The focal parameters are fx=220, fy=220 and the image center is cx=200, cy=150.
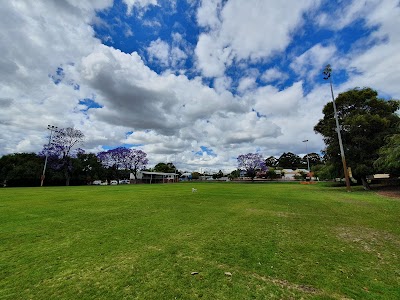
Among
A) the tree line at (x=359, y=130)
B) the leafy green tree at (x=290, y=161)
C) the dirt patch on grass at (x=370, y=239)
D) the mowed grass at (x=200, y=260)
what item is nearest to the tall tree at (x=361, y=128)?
the tree line at (x=359, y=130)

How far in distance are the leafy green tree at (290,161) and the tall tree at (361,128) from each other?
10562 cm

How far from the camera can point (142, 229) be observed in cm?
725

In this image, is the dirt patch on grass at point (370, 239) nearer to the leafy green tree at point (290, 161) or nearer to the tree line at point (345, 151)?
the tree line at point (345, 151)

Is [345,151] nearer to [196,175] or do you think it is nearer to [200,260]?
[200,260]

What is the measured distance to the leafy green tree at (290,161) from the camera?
126812mm

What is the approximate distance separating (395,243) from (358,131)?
23390 millimetres

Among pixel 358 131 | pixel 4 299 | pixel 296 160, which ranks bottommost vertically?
pixel 4 299

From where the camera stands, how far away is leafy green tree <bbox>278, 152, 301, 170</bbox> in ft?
416

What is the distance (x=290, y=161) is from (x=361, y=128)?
4297 inches

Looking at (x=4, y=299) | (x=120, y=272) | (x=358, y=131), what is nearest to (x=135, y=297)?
(x=120, y=272)

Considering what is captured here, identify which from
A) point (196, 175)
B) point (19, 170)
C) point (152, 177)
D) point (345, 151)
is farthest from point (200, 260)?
point (196, 175)

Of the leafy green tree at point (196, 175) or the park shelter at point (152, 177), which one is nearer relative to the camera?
the park shelter at point (152, 177)

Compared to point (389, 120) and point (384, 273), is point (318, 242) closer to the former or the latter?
point (384, 273)

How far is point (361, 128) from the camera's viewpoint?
2453cm
